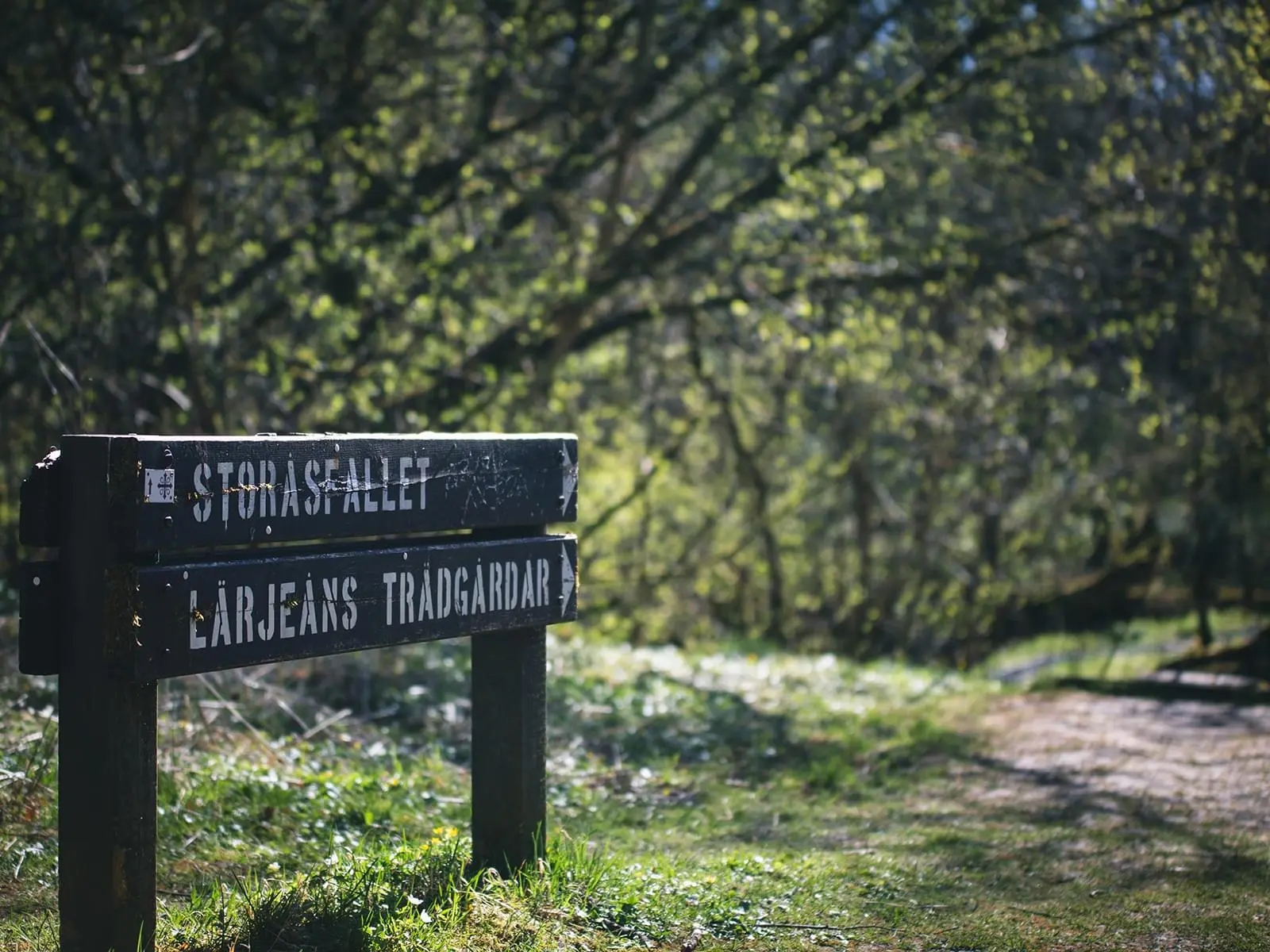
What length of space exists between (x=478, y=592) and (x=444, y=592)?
138 mm

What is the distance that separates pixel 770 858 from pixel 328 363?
631cm

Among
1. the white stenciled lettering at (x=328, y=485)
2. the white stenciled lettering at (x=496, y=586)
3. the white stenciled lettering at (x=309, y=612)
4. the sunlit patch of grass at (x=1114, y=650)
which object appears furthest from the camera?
the sunlit patch of grass at (x=1114, y=650)

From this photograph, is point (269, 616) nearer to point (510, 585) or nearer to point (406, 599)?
point (406, 599)

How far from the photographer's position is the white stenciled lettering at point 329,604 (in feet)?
11.9

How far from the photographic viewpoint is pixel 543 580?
171 inches

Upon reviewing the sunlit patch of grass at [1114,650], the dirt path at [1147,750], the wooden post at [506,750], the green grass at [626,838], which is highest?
the wooden post at [506,750]

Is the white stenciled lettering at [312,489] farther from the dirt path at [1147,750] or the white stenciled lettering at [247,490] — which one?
the dirt path at [1147,750]

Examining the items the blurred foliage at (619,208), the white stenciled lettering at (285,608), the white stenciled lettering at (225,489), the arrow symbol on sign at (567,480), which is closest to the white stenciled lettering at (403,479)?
the white stenciled lettering at (285,608)

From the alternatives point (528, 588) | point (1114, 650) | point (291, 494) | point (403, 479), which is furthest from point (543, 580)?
point (1114, 650)

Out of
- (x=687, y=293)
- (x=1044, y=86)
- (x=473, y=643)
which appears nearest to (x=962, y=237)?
(x=1044, y=86)

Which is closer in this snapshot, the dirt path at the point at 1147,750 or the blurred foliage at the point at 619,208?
the dirt path at the point at 1147,750

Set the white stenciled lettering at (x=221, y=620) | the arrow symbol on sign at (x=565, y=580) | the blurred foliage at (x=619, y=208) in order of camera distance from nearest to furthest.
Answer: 1. the white stenciled lettering at (x=221, y=620)
2. the arrow symbol on sign at (x=565, y=580)
3. the blurred foliage at (x=619, y=208)

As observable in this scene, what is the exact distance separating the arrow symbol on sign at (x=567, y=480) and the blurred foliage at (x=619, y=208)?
12.5 ft

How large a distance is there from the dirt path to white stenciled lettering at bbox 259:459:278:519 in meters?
4.13
